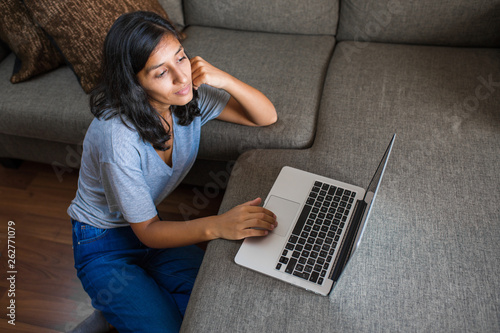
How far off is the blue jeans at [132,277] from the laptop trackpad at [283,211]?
1.16 ft

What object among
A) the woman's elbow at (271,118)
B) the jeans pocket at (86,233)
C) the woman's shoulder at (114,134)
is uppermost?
the woman's elbow at (271,118)

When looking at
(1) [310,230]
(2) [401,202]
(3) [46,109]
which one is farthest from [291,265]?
(3) [46,109]

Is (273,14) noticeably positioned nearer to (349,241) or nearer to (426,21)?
(426,21)

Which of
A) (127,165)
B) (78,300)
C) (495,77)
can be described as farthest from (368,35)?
(78,300)

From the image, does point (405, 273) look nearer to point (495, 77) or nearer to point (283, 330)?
point (283, 330)

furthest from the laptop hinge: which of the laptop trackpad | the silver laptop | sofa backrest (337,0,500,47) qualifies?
sofa backrest (337,0,500,47)

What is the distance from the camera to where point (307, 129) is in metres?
1.34

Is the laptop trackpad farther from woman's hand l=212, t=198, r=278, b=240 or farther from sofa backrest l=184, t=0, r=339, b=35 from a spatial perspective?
sofa backrest l=184, t=0, r=339, b=35

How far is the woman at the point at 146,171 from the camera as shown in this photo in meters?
0.92

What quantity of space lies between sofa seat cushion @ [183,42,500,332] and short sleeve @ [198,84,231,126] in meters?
0.18

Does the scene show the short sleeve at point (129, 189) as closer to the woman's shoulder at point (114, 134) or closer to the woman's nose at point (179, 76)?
the woman's shoulder at point (114, 134)

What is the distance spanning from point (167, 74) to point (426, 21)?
1.14 m

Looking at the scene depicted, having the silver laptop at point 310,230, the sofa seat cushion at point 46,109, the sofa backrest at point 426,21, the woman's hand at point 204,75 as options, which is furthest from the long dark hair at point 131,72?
the sofa backrest at point 426,21

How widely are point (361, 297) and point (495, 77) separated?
1014mm
